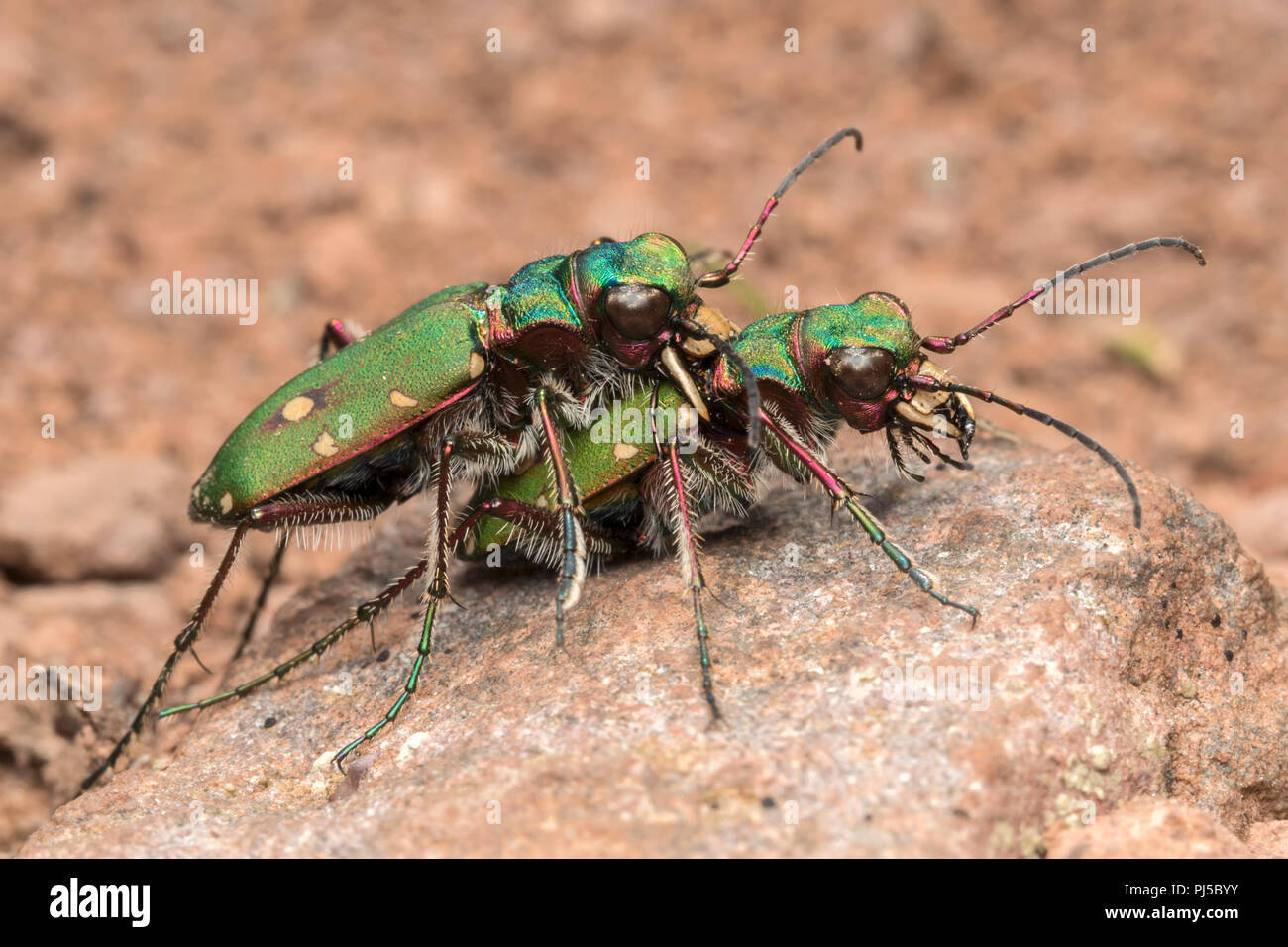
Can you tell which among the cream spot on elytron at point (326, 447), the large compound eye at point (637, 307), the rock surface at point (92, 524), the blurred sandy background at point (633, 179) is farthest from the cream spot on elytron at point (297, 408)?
the blurred sandy background at point (633, 179)

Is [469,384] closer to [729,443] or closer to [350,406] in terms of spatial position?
[350,406]

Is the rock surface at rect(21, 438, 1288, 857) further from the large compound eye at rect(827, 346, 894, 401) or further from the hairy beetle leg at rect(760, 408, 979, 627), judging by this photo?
the large compound eye at rect(827, 346, 894, 401)

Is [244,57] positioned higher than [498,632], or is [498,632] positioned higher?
[244,57]

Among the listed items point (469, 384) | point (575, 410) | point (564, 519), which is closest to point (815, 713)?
point (564, 519)

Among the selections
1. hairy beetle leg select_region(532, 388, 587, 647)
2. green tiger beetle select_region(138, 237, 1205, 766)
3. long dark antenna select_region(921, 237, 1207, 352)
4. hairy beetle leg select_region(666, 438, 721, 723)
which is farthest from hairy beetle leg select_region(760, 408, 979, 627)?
hairy beetle leg select_region(532, 388, 587, 647)
